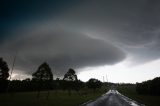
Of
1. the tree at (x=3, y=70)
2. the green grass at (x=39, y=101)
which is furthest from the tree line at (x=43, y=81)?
the green grass at (x=39, y=101)

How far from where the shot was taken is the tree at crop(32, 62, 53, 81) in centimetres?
4503

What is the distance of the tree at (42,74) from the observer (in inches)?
1773

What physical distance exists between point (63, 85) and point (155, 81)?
3380 cm

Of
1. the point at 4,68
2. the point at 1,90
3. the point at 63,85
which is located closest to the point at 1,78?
the point at 4,68

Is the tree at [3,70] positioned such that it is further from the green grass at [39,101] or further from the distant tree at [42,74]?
the distant tree at [42,74]

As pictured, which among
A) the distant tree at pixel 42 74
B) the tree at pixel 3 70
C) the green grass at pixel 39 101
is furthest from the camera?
the tree at pixel 3 70

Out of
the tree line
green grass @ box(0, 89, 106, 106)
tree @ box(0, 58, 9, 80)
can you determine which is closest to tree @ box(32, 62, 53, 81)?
the tree line

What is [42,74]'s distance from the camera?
45.2 metres

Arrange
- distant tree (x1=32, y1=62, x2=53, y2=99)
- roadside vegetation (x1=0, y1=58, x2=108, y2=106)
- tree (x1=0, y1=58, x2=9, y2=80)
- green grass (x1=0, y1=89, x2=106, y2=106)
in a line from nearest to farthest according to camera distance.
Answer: green grass (x1=0, y1=89, x2=106, y2=106) < roadside vegetation (x1=0, y1=58, x2=108, y2=106) < distant tree (x1=32, y1=62, x2=53, y2=99) < tree (x1=0, y1=58, x2=9, y2=80)

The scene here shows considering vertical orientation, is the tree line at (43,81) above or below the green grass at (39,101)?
above

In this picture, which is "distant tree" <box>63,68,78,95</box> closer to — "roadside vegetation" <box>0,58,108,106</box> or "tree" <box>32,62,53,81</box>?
"roadside vegetation" <box>0,58,108,106</box>

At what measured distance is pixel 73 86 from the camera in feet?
206

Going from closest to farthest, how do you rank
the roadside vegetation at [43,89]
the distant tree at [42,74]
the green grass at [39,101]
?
1. the green grass at [39,101]
2. the roadside vegetation at [43,89]
3. the distant tree at [42,74]

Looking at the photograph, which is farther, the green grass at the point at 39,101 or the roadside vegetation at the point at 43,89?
the roadside vegetation at the point at 43,89
